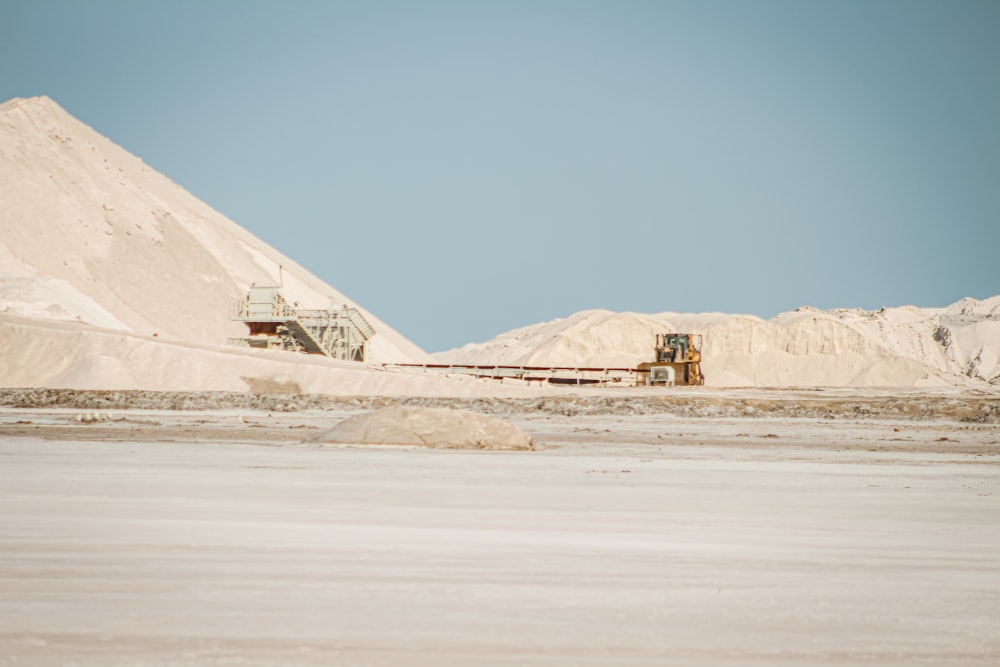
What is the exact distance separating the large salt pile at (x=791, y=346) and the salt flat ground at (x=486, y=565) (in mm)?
62370

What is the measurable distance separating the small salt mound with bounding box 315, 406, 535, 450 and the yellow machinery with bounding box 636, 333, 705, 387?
126 ft

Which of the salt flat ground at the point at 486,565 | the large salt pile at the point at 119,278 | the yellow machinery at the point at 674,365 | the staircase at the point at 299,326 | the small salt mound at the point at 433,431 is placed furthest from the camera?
the yellow machinery at the point at 674,365

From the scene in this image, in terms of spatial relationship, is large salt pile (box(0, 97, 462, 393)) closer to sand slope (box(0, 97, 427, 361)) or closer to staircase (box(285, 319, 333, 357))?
sand slope (box(0, 97, 427, 361))

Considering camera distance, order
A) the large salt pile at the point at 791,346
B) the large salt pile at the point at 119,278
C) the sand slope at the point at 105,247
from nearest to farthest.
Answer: the large salt pile at the point at 119,278, the sand slope at the point at 105,247, the large salt pile at the point at 791,346

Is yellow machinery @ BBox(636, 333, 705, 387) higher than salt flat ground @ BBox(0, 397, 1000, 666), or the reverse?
yellow machinery @ BBox(636, 333, 705, 387)

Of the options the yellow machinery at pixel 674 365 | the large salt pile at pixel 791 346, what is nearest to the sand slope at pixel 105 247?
the large salt pile at pixel 791 346

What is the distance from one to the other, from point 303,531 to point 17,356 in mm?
35188

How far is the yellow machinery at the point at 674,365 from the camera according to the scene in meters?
54.0

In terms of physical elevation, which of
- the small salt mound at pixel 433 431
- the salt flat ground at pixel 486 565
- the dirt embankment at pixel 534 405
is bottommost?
the salt flat ground at pixel 486 565

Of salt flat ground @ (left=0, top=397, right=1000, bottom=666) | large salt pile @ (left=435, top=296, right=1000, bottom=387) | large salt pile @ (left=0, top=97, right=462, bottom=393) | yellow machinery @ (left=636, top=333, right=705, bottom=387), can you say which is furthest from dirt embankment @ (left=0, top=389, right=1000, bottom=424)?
large salt pile @ (left=435, top=296, right=1000, bottom=387)

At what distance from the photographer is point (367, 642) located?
372 cm

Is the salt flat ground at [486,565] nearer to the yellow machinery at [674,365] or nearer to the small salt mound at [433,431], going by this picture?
the small salt mound at [433,431]

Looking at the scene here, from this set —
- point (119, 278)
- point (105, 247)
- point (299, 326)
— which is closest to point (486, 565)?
point (299, 326)

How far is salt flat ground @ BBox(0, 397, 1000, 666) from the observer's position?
12.3ft
